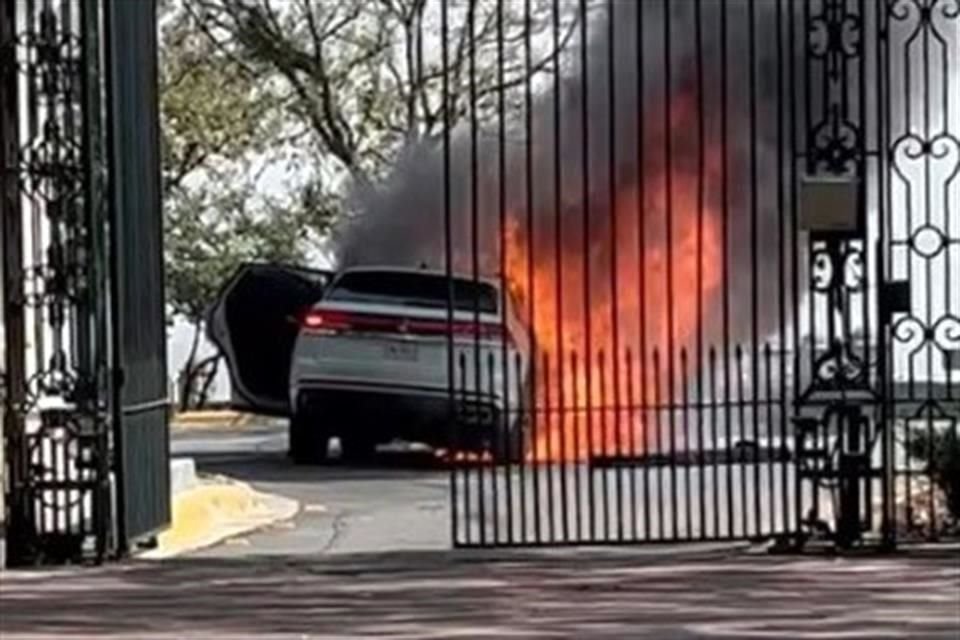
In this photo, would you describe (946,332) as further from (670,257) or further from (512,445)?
(512,445)

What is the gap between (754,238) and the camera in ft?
44.2

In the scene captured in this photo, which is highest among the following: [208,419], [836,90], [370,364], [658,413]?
[836,90]

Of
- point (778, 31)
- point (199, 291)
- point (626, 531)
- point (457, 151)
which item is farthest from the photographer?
point (199, 291)

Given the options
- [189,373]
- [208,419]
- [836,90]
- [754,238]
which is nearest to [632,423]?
[754,238]

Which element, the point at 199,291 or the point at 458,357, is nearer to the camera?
the point at 458,357

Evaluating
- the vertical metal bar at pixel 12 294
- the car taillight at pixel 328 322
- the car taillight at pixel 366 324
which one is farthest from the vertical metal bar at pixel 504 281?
the car taillight at pixel 328 322

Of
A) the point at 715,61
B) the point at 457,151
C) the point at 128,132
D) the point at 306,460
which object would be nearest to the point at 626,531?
the point at 715,61

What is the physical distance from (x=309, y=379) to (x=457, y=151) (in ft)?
7.63

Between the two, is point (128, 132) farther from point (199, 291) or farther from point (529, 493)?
point (199, 291)

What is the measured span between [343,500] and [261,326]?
5.27m

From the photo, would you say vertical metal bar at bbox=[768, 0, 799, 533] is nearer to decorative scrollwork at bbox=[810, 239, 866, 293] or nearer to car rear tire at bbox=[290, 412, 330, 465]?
decorative scrollwork at bbox=[810, 239, 866, 293]

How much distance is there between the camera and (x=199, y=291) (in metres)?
34.2

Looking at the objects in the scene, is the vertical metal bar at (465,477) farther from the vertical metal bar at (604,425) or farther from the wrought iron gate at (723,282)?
the vertical metal bar at (604,425)

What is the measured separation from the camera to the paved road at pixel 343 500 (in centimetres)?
1508
